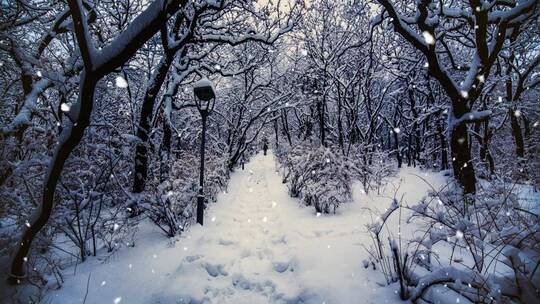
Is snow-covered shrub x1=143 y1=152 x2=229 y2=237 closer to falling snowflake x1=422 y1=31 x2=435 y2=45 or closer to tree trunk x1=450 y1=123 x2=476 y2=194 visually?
tree trunk x1=450 y1=123 x2=476 y2=194

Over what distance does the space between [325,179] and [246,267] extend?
336 centimetres

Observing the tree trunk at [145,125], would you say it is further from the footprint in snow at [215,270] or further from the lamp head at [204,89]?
the footprint in snow at [215,270]

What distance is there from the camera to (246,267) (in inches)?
187

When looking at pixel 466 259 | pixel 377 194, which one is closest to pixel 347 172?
pixel 377 194

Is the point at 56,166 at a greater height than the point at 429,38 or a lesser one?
lesser

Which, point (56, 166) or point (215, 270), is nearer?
point (56, 166)

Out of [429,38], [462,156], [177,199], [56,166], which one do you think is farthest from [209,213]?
[429,38]

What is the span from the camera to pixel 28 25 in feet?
22.9

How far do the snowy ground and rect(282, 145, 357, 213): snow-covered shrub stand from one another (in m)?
0.39

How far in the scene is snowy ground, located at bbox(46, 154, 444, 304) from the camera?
3.74 metres

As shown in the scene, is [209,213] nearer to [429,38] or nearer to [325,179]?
[325,179]

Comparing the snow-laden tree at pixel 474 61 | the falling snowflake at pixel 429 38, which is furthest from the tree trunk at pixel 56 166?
the falling snowflake at pixel 429 38

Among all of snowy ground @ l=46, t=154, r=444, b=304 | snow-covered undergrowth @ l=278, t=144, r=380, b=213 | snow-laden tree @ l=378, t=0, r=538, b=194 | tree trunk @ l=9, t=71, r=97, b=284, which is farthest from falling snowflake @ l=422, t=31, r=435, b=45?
tree trunk @ l=9, t=71, r=97, b=284

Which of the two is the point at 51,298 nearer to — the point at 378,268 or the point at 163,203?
the point at 163,203
